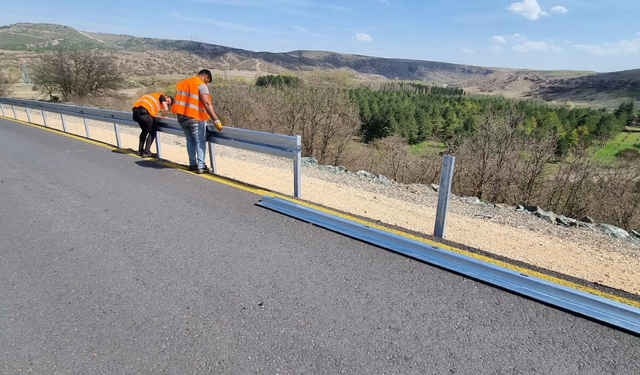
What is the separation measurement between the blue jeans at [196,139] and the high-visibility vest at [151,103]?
180cm

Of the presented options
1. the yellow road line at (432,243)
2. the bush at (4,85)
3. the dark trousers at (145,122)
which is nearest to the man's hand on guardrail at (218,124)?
the yellow road line at (432,243)

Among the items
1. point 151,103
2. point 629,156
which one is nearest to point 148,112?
point 151,103

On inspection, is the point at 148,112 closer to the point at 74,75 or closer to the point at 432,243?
the point at 432,243

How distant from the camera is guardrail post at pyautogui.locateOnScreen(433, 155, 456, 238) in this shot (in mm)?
4039

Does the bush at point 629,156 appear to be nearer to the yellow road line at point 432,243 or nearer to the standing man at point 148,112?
the yellow road line at point 432,243

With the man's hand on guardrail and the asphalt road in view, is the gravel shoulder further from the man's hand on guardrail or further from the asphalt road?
the asphalt road

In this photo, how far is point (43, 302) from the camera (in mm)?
2787

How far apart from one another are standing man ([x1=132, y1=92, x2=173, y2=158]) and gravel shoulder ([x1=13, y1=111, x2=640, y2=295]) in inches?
34.7

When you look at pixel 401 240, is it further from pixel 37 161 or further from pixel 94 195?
pixel 37 161

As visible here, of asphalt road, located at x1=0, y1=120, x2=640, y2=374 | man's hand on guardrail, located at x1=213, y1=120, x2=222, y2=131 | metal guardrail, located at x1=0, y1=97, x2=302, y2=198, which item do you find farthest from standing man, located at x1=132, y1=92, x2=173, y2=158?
asphalt road, located at x1=0, y1=120, x2=640, y2=374

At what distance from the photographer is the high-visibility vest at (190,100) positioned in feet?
20.9

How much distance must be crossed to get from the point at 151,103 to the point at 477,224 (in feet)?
24.2

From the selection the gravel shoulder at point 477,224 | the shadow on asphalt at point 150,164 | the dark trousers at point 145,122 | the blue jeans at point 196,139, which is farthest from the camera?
the dark trousers at point 145,122

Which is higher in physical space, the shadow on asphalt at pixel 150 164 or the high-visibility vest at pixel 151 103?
the high-visibility vest at pixel 151 103
